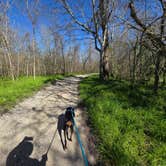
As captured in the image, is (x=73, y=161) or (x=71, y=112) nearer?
(x=73, y=161)

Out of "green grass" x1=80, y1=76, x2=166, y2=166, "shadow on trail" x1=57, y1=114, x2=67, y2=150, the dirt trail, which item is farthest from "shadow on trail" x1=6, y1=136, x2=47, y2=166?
"green grass" x1=80, y1=76, x2=166, y2=166

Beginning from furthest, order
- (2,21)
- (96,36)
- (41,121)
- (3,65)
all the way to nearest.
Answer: (3,65) → (2,21) → (96,36) → (41,121)

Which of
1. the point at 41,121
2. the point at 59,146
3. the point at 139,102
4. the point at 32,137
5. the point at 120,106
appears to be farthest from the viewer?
the point at 139,102

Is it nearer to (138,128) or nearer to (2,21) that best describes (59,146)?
(138,128)

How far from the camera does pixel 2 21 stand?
12273mm

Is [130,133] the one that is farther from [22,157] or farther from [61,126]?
[22,157]

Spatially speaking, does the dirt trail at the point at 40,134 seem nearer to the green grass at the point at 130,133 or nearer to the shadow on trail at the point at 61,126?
the shadow on trail at the point at 61,126

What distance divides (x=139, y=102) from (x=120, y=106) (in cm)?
104

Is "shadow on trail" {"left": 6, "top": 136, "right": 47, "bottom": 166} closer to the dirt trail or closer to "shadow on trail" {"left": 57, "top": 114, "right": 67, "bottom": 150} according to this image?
the dirt trail

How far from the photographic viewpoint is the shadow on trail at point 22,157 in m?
2.30

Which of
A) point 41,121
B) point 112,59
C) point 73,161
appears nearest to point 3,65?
point 112,59

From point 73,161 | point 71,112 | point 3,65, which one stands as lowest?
point 73,161

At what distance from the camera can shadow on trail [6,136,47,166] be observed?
2303mm

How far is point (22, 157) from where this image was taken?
7.96 feet
